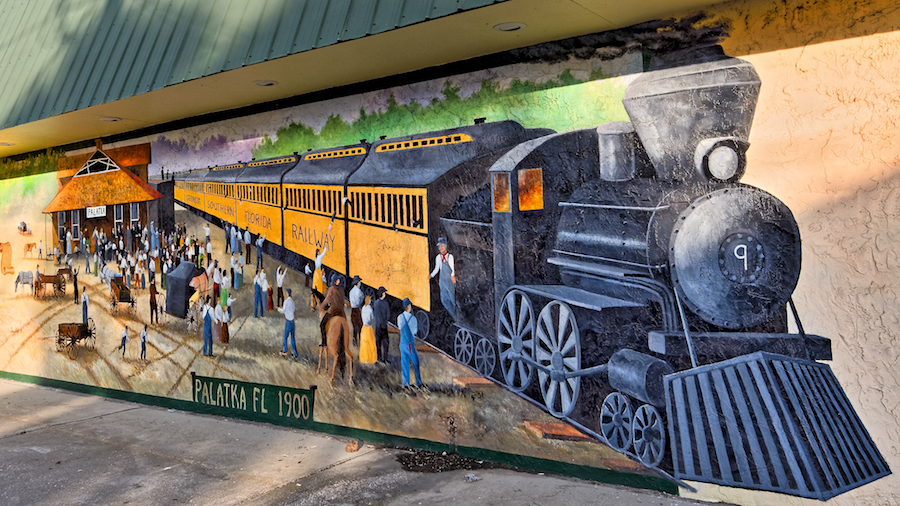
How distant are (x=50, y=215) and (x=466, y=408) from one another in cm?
807

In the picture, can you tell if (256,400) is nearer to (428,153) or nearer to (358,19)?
(428,153)

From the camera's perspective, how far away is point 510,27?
4617mm

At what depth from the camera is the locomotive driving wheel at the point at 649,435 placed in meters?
4.33

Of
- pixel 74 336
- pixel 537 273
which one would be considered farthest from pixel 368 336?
pixel 74 336

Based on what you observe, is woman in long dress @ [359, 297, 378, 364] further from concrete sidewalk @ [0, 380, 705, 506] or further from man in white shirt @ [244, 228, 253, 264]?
man in white shirt @ [244, 228, 253, 264]

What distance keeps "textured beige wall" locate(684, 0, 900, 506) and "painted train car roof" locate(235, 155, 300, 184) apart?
4.72 metres

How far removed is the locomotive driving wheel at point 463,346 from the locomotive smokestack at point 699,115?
7.12ft

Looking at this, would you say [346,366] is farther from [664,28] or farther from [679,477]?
[664,28]

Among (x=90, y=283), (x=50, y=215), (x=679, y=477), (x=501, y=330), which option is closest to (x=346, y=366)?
(x=501, y=330)

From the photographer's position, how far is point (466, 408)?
5523mm

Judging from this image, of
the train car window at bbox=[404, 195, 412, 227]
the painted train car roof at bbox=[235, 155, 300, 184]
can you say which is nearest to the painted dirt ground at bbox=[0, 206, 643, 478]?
the painted train car roof at bbox=[235, 155, 300, 184]

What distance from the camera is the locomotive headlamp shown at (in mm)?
4109

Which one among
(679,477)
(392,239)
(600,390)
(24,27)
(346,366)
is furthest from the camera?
(24,27)

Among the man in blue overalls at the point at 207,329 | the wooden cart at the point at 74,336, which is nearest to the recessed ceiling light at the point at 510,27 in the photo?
the man in blue overalls at the point at 207,329
